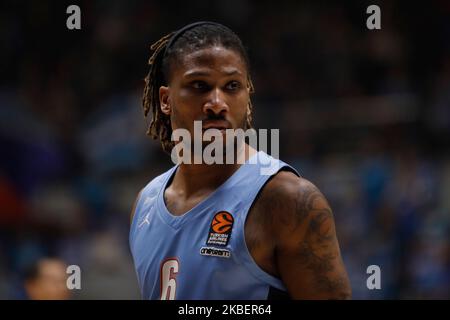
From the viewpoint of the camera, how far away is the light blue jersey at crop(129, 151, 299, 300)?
9.84 feet

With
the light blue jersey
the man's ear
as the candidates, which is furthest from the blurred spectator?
the man's ear

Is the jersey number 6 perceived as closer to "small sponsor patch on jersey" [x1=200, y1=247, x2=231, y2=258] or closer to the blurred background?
"small sponsor patch on jersey" [x1=200, y1=247, x2=231, y2=258]

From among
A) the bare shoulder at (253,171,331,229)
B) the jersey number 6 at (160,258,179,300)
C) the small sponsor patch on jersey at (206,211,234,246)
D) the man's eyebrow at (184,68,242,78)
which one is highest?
the man's eyebrow at (184,68,242,78)

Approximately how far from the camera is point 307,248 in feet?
9.68

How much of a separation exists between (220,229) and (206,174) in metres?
0.39

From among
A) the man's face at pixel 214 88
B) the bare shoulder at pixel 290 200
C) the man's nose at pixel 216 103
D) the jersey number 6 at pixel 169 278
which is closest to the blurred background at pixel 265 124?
the jersey number 6 at pixel 169 278

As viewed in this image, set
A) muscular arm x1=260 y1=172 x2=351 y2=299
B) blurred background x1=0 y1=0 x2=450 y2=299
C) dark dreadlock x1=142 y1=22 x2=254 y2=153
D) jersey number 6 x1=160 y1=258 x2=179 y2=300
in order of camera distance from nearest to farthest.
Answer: muscular arm x1=260 y1=172 x2=351 y2=299 < jersey number 6 x1=160 y1=258 x2=179 y2=300 < dark dreadlock x1=142 y1=22 x2=254 y2=153 < blurred background x1=0 y1=0 x2=450 y2=299

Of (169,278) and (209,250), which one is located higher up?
(209,250)

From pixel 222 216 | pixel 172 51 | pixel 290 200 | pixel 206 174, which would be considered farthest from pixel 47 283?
pixel 290 200

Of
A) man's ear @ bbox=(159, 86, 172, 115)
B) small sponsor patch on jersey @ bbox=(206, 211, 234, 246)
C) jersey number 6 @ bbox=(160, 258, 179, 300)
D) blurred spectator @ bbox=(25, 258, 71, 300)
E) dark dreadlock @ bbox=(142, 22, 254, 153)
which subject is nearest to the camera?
small sponsor patch on jersey @ bbox=(206, 211, 234, 246)

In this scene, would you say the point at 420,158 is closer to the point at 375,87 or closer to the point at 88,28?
the point at 375,87

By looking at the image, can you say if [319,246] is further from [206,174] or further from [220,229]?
[206,174]

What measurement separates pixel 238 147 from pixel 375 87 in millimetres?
6227

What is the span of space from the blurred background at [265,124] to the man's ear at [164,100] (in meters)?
3.81
